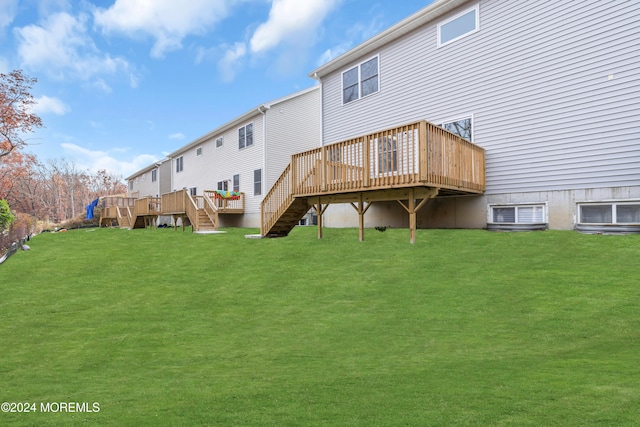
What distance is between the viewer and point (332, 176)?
36.4 ft

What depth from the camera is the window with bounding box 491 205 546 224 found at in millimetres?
10719

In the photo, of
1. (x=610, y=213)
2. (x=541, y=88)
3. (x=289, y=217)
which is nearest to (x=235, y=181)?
(x=289, y=217)

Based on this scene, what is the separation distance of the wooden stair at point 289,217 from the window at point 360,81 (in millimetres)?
5787

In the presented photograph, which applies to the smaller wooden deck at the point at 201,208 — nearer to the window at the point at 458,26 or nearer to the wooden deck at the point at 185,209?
the wooden deck at the point at 185,209

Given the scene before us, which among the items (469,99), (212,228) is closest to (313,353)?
(469,99)

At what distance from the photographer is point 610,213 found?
9.34 metres

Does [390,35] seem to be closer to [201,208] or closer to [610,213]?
[610,213]

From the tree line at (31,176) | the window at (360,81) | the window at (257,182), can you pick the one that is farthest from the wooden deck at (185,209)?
the window at (360,81)

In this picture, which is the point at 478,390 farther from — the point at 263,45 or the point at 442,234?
the point at 263,45

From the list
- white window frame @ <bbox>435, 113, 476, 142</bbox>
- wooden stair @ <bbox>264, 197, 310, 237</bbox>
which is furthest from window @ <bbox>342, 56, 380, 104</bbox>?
wooden stair @ <bbox>264, 197, 310, 237</bbox>

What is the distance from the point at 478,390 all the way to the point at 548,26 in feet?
36.5

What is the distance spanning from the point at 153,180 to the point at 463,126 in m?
31.9

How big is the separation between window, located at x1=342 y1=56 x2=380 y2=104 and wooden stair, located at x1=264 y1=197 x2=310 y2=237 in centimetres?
579

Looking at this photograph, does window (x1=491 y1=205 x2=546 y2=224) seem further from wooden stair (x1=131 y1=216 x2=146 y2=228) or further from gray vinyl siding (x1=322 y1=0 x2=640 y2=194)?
wooden stair (x1=131 y1=216 x2=146 y2=228)
